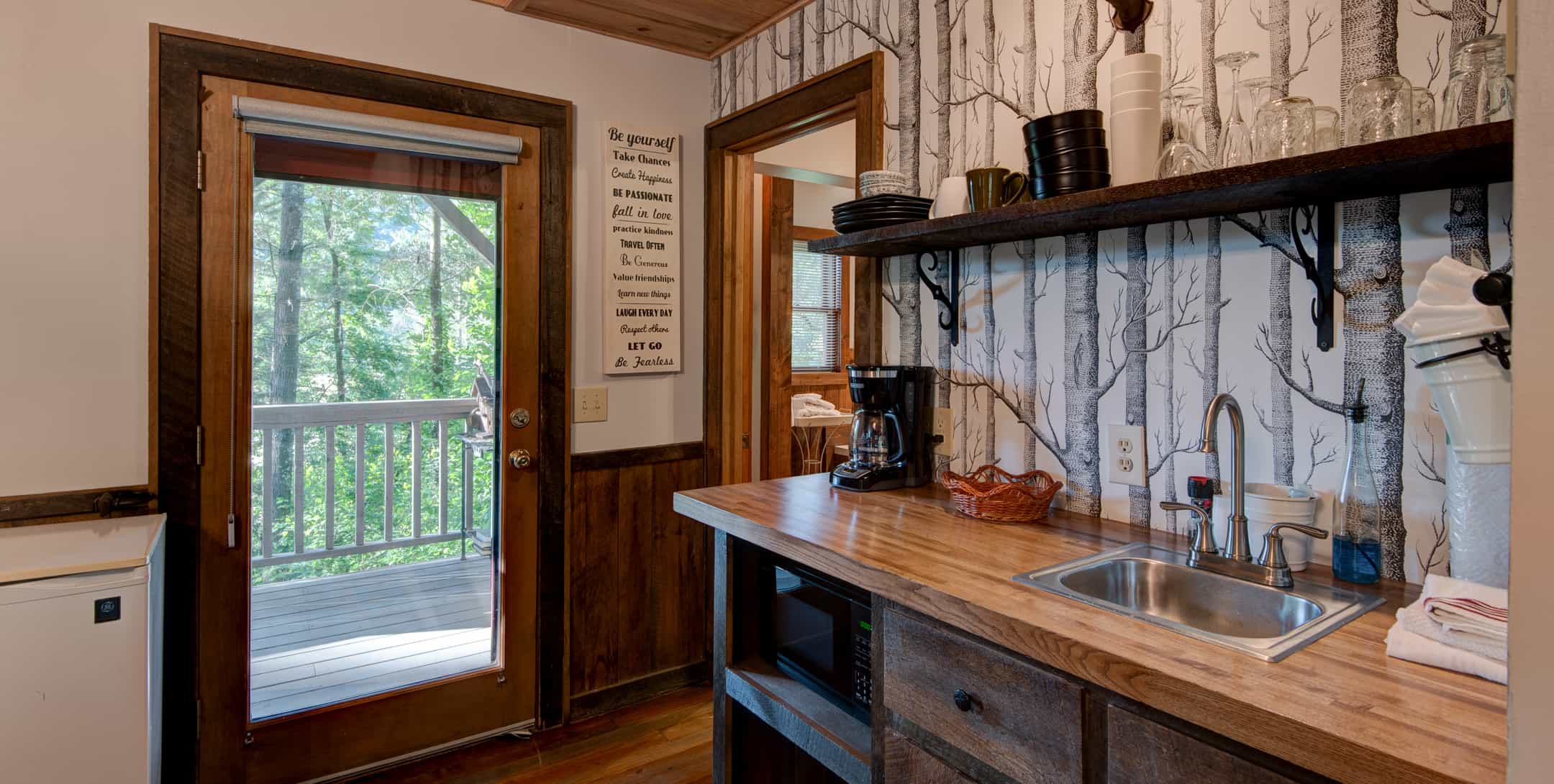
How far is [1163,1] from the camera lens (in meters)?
1.52

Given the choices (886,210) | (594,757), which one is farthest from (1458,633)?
(594,757)

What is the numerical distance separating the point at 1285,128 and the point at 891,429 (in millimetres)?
1059

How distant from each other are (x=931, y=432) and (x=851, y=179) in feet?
6.90

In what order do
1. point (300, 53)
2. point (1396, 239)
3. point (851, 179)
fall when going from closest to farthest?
point (1396, 239) < point (300, 53) < point (851, 179)

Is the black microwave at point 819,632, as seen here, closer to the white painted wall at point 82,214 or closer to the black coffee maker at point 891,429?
the black coffee maker at point 891,429

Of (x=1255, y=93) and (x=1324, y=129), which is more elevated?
(x=1255, y=93)

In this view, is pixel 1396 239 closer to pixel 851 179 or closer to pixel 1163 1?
pixel 1163 1

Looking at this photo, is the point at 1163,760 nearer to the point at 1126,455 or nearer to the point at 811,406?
the point at 1126,455

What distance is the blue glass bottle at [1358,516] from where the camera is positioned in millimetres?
1219

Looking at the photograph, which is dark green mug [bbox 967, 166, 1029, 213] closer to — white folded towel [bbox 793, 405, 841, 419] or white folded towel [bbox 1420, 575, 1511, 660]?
white folded towel [bbox 1420, 575, 1511, 660]

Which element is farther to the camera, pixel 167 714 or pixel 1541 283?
pixel 167 714

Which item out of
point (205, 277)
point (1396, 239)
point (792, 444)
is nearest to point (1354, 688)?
point (1396, 239)

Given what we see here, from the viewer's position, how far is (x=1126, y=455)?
1.61m

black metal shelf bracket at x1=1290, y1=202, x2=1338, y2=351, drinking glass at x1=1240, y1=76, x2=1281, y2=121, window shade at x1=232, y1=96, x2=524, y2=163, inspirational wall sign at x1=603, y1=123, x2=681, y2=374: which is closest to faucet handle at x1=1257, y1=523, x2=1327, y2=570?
black metal shelf bracket at x1=1290, y1=202, x2=1338, y2=351
